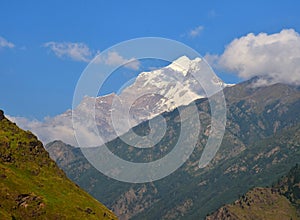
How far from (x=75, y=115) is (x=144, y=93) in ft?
60.1

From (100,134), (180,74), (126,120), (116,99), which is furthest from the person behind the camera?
(180,74)

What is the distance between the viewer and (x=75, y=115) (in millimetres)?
106438

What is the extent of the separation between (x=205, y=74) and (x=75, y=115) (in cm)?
3315

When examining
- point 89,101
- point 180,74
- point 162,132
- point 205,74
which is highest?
point 180,74

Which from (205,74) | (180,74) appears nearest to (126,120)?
(205,74)

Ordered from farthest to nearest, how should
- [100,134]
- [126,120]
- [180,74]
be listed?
[180,74], [100,134], [126,120]

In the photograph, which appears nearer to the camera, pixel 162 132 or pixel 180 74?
pixel 162 132

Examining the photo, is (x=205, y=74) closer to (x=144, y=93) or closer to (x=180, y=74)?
(x=144, y=93)

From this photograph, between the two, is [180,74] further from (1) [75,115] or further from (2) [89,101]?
(1) [75,115]

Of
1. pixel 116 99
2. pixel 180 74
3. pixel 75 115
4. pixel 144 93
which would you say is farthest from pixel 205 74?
pixel 180 74

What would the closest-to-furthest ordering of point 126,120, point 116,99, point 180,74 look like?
point 116,99
point 126,120
point 180,74

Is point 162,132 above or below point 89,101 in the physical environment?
below

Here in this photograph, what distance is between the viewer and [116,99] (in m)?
106

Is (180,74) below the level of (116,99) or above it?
above
